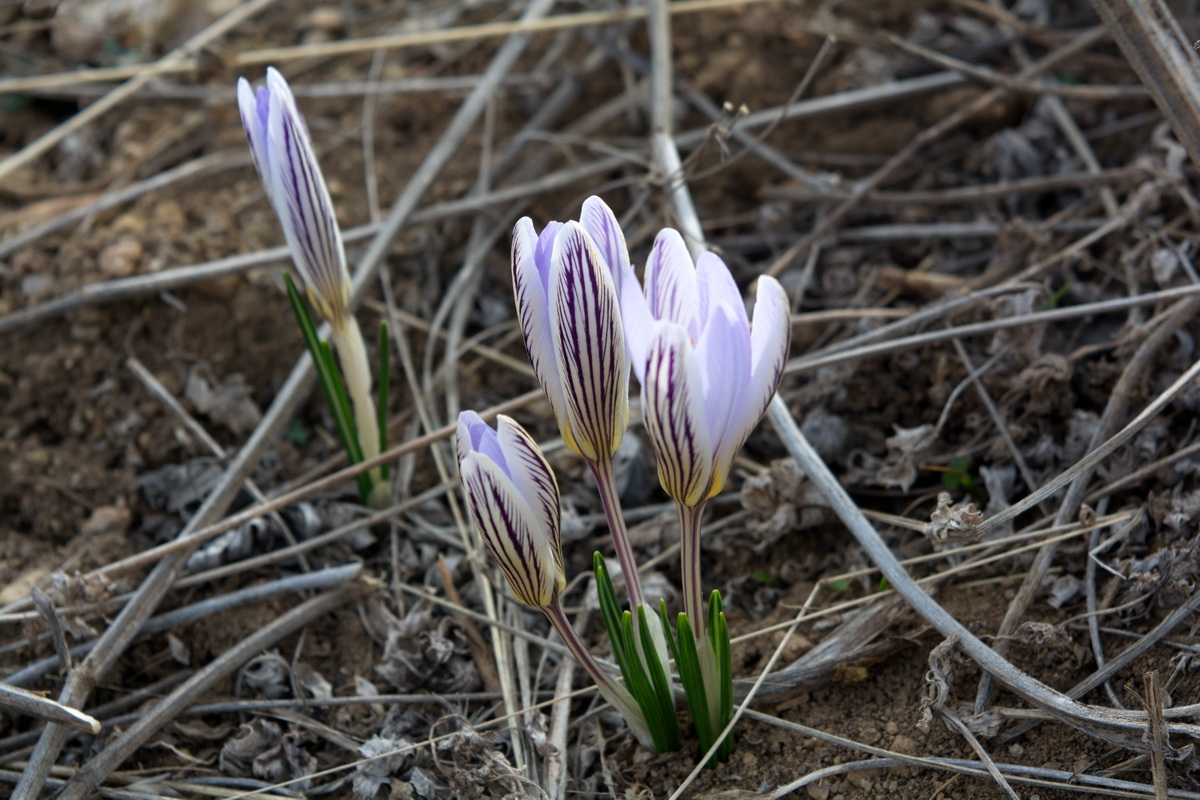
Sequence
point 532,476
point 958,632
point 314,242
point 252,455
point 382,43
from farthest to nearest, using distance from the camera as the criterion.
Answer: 1. point 382,43
2. point 252,455
3. point 314,242
4. point 958,632
5. point 532,476

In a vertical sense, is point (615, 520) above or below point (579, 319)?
below

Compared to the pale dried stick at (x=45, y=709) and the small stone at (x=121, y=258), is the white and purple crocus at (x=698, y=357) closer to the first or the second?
the pale dried stick at (x=45, y=709)

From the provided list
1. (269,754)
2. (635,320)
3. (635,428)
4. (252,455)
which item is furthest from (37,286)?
(635,320)

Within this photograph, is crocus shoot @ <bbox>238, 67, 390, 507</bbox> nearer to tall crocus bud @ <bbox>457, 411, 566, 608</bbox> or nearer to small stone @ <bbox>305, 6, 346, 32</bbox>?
tall crocus bud @ <bbox>457, 411, 566, 608</bbox>

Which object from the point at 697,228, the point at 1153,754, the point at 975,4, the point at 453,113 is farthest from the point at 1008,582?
the point at 453,113

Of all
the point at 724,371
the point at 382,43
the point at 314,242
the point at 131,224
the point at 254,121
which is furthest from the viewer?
the point at 382,43

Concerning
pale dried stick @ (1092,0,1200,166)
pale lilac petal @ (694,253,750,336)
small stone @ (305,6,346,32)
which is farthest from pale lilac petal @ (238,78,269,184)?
small stone @ (305,6,346,32)

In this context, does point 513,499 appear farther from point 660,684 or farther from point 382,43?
point 382,43
